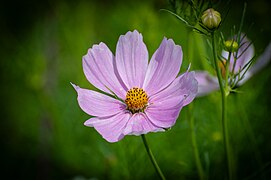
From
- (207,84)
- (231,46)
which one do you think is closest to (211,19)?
(231,46)

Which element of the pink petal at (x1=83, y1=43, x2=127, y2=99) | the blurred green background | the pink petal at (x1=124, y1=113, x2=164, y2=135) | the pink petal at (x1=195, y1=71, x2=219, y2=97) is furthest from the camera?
the blurred green background

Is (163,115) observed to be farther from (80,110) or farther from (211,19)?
(80,110)

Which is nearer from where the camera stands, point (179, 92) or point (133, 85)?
point (179, 92)

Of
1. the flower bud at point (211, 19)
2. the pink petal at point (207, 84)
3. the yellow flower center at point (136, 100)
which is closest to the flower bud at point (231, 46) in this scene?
the flower bud at point (211, 19)

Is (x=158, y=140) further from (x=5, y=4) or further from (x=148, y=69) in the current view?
(x=5, y=4)

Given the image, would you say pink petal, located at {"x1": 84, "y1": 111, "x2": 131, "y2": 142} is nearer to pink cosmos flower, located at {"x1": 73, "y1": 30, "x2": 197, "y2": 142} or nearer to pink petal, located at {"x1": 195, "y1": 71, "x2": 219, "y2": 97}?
pink cosmos flower, located at {"x1": 73, "y1": 30, "x2": 197, "y2": 142}

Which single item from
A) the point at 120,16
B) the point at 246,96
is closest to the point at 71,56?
the point at 120,16

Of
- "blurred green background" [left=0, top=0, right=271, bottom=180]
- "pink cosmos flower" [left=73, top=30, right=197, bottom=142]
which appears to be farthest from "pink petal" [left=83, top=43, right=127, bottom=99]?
"blurred green background" [left=0, top=0, right=271, bottom=180]
